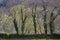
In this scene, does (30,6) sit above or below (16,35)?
above

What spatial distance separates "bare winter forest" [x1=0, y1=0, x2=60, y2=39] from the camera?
94.7 inches

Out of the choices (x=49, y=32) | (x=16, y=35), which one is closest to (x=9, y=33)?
(x=16, y=35)

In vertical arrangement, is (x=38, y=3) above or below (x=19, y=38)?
above

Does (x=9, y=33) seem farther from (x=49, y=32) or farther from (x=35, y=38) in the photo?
(x=49, y=32)

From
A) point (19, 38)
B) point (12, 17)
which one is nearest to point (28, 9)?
point (12, 17)

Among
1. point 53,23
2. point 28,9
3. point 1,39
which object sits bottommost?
point 1,39

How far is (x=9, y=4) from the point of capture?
246 centimetres

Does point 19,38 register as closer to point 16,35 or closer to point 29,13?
point 16,35

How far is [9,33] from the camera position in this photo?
240 centimetres

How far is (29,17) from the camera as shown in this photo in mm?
2434

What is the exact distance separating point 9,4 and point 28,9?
0.78ft

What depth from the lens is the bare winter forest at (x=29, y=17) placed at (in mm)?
2404

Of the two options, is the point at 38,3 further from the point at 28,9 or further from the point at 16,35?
the point at 16,35

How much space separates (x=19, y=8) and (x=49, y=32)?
18.2 inches
